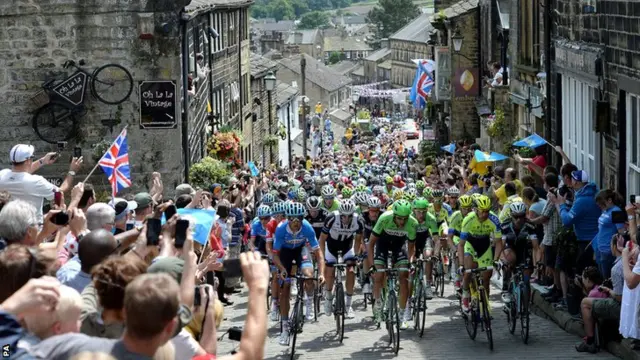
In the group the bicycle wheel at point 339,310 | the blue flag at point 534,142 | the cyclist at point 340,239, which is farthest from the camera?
the blue flag at point 534,142

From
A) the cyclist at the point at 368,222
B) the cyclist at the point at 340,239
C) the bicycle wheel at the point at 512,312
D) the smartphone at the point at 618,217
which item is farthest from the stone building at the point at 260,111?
the smartphone at the point at 618,217

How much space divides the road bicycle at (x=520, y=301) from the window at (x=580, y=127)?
5546mm

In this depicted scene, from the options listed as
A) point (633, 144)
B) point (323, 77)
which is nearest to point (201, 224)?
point (633, 144)

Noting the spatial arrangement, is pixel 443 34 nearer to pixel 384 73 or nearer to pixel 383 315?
pixel 383 315

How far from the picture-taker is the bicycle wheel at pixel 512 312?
1647cm

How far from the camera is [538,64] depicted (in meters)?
30.5

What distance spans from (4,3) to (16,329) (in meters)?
19.2

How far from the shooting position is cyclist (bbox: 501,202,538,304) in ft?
56.9

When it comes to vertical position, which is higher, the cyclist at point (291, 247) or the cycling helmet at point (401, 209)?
the cycling helmet at point (401, 209)

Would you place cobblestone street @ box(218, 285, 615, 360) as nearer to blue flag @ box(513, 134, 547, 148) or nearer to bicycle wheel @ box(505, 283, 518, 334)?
bicycle wheel @ box(505, 283, 518, 334)

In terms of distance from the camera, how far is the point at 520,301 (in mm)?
16188

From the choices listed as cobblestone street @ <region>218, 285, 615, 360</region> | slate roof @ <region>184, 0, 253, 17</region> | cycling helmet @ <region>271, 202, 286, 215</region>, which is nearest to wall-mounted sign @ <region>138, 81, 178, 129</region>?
slate roof @ <region>184, 0, 253, 17</region>

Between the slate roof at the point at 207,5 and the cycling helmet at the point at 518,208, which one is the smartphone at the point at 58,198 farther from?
the slate roof at the point at 207,5

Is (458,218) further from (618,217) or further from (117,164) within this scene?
(117,164)
